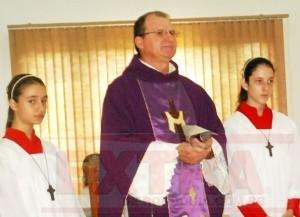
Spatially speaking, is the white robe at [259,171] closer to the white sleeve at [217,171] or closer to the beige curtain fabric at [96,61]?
the white sleeve at [217,171]

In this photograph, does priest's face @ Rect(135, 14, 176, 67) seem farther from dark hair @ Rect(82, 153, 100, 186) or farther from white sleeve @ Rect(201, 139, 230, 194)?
dark hair @ Rect(82, 153, 100, 186)

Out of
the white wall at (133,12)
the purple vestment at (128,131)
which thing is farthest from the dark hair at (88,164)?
the purple vestment at (128,131)

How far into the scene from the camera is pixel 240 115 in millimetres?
3273

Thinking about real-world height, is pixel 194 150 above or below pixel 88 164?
above

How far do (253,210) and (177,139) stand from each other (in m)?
0.64

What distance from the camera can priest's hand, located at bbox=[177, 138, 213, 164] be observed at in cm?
257

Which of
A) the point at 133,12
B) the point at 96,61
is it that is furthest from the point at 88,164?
the point at 133,12

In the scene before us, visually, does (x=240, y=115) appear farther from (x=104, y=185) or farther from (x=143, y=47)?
(x=104, y=185)

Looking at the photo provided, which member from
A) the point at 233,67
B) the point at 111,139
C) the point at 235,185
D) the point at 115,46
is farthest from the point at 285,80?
the point at 111,139

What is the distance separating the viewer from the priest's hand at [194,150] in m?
2.57

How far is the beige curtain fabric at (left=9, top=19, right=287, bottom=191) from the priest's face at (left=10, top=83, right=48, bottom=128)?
2340 millimetres

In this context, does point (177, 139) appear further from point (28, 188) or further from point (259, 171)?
point (28, 188)

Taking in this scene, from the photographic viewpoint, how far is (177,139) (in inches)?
112

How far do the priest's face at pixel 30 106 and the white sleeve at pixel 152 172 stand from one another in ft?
2.08
